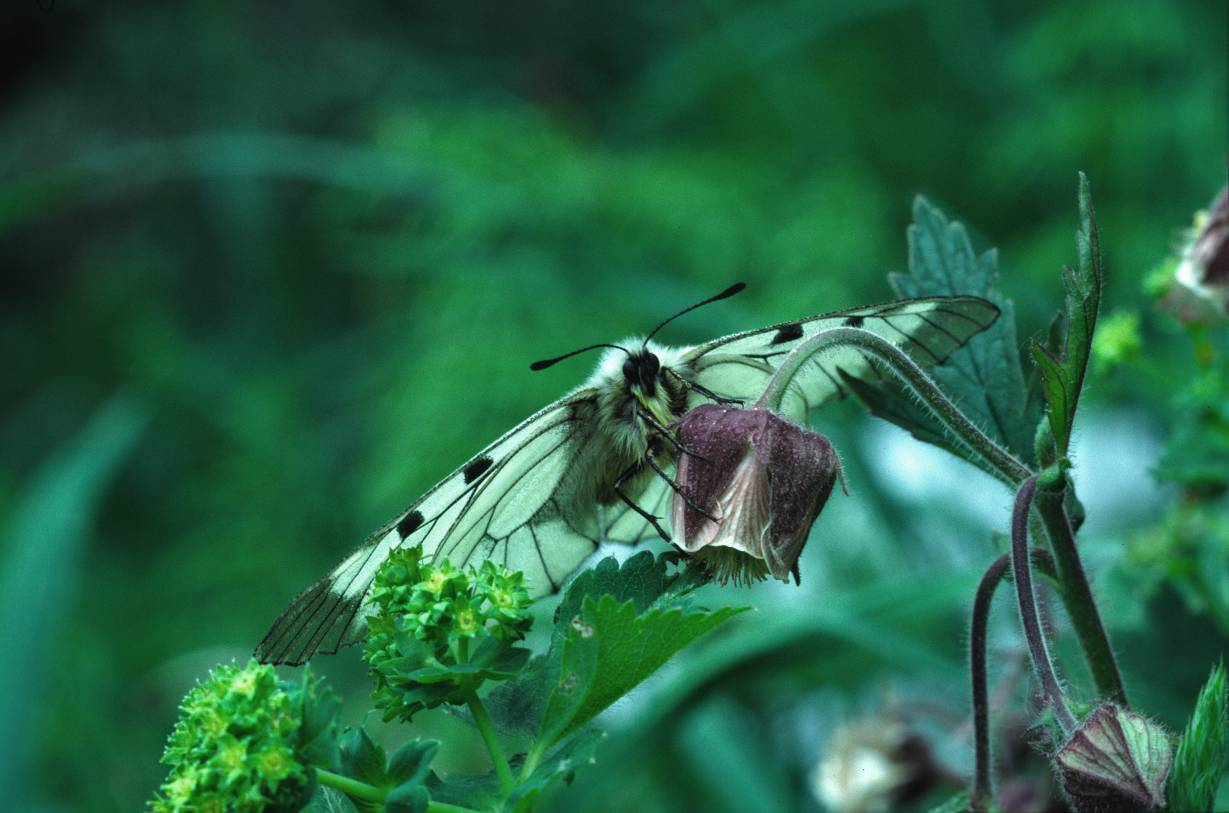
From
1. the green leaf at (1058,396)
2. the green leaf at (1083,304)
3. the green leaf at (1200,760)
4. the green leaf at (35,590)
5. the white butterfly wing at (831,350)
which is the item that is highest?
the green leaf at (35,590)

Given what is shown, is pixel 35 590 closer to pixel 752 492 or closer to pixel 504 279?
pixel 504 279

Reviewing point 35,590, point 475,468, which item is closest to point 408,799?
point 475,468

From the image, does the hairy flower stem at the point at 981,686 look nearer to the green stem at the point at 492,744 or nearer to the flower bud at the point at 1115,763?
the flower bud at the point at 1115,763

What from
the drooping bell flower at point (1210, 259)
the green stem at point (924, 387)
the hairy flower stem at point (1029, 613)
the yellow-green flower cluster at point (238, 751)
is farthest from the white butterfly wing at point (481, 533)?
the drooping bell flower at point (1210, 259)

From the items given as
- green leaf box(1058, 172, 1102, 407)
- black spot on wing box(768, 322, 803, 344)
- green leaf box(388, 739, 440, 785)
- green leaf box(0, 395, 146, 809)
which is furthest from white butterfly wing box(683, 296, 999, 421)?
green leaf box(0, 395, 146, 809)

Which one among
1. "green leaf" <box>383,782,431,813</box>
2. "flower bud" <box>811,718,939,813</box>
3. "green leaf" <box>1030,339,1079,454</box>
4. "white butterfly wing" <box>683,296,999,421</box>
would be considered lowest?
"flower bud" <box>811,718,939,813</box>

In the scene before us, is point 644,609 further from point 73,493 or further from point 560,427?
point 73,493

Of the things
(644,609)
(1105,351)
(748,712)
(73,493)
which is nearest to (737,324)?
(748,712)

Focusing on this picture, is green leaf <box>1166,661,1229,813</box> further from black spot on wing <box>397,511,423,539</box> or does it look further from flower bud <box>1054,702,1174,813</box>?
black spot on wing <box>397,511,423,539</box>
